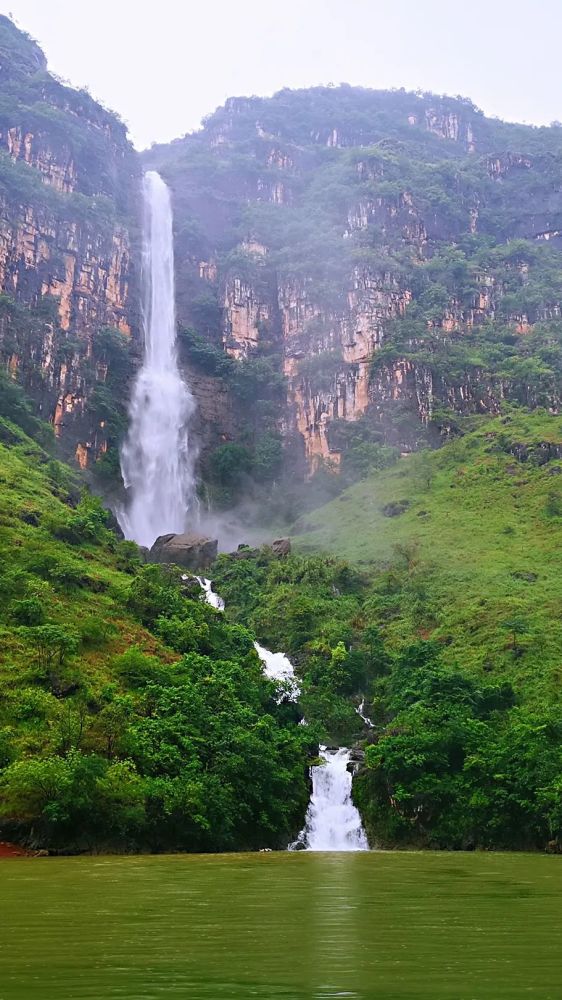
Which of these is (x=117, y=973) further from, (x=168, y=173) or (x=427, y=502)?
(x=168, y=173)

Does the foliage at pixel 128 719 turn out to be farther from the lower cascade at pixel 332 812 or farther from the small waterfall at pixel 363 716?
the small waterfall at pixel 363 716

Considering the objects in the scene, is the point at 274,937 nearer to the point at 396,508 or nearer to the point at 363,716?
the point at 363,716

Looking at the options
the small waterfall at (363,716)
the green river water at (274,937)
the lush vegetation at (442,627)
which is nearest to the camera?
the green river water at (274,937)

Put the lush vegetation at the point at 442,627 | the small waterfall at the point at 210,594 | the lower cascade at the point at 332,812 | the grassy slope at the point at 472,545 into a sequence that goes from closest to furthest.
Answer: the lush vegetation at the point at 442,627 → the lower cascade at the point at 332,812 → the grassy slope at the point at 472,545 → the small waterfall at the point at 210,594

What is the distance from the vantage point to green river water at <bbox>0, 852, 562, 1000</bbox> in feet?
20.5

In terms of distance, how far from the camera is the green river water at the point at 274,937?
20.5ft

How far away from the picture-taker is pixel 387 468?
77375mm

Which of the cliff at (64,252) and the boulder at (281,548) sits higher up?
the cliff at (64,252)

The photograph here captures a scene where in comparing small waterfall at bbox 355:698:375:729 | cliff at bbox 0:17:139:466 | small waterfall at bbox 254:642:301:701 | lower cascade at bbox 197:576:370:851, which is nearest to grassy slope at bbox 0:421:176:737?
small waterfall at bbox 254:642:301:701

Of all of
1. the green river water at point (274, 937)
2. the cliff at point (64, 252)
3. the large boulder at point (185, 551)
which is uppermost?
the cliff at point (64, 252)

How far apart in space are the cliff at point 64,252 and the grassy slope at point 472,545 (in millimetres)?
22183

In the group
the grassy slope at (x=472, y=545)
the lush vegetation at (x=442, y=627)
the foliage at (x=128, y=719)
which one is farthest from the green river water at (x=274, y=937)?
the grassy slope at (x=472, y=545)

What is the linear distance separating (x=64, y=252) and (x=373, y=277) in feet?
102

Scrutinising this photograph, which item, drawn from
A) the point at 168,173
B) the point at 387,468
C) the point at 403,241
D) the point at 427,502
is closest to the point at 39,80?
the point at 168,173
